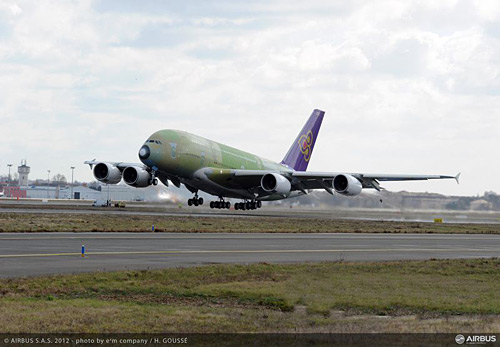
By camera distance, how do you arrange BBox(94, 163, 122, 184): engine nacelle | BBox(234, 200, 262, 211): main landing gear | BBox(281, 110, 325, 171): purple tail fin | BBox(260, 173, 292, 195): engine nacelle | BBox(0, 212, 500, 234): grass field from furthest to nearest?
BBox(281, 110, 325, 171): purple tail fin < BBox(234, 200, 262, 211): main landing gear < BBox(94, 163, 122, 184): engine nacelle < BBox(260, 173, 292, 195): engine nacelle < BBox(0, 212, 500, 234): grass field

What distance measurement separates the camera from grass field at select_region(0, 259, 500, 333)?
12062mm

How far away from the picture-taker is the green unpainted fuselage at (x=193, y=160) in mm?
55906

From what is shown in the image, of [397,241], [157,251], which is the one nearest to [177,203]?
[397,241]

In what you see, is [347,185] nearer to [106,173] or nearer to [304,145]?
[304,145]

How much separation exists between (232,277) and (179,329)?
284 inches

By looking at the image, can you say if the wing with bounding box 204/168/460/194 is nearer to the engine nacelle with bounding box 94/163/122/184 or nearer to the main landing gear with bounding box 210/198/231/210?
the main landing gear with bounding box 210/198/231/210

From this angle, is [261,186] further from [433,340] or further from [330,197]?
[433,340]

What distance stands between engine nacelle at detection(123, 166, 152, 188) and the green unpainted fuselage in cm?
115

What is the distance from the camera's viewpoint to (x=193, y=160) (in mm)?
57844

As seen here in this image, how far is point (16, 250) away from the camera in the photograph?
2494cm

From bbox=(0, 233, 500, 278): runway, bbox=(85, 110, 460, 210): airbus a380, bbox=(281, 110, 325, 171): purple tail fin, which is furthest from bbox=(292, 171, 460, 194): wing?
bbox=(0, 233, 500, 278): runway

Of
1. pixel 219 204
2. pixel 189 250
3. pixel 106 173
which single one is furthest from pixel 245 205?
pixel 189 250

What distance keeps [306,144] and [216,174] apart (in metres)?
18.9

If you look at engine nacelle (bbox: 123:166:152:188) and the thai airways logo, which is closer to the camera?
engine nacelle (bbox: 123:166:152:188)
